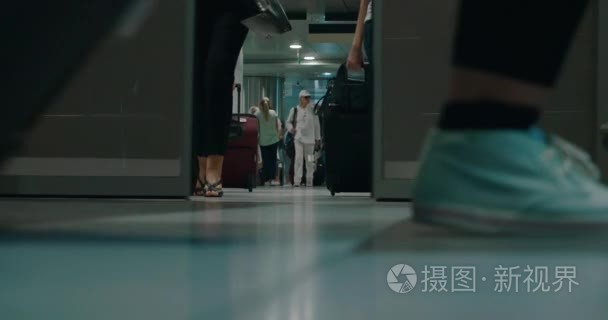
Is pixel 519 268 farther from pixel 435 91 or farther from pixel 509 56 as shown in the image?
pixel 435 91

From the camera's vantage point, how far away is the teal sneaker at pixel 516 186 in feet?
2.02

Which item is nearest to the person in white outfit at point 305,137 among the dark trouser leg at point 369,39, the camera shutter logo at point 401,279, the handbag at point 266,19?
the dark trouser leg at point 369,39

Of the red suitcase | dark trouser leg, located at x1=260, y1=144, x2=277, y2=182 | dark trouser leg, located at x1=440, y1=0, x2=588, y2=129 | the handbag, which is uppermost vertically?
the handbag

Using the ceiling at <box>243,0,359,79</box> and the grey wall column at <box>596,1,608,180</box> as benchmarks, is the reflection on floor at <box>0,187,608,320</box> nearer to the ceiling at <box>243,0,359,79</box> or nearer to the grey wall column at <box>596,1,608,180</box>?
the grey wall column at <box>596,1,608,180</box>

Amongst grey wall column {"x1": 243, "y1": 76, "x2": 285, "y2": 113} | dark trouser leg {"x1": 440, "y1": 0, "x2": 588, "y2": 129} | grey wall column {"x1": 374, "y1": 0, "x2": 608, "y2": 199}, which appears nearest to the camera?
dark trouser leg {"x1": 440, "y1": 0, "x2": 588, "y2": 129}

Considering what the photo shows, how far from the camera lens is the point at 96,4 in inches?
31.0

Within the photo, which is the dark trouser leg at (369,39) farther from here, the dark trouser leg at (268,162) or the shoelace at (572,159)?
the dark trouser leg at (268,162)

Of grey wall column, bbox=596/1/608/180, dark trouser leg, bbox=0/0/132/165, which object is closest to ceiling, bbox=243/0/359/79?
grey wall column, bbox=596/1/608/180

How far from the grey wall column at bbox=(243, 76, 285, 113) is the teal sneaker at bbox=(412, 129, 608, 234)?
15.9m

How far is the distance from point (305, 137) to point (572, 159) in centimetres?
871

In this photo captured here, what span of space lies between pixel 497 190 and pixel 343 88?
126 inches

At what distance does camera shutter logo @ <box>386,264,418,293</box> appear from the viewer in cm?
48

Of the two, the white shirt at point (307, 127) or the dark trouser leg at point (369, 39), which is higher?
the dark trouser leg at point (369, 39)

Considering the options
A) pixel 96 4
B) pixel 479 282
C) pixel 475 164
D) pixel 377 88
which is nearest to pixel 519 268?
pixel 479 282
